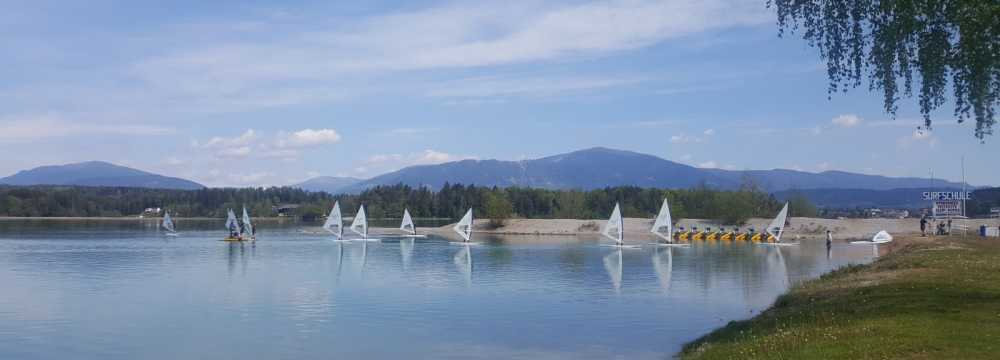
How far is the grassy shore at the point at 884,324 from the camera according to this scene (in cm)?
1491

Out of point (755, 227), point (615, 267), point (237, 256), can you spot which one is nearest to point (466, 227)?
point (237, 256)

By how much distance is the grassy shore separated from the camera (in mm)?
14906

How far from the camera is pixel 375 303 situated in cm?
3531

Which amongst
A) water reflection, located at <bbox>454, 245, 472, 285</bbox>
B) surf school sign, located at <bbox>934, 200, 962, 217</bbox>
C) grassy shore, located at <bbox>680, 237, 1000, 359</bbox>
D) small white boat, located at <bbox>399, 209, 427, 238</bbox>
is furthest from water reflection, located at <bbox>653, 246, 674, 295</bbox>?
small white boat, located at <bbox>399, 209, 427, 238</bbox>

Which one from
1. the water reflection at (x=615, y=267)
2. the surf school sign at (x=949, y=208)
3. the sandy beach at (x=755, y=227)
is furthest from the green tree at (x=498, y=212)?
the surf school sign at (x=949, y=208)

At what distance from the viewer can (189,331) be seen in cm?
2789

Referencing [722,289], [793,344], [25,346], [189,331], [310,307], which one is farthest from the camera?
[722,289]

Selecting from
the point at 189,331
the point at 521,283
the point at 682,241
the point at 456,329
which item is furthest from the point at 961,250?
the point at 682,241

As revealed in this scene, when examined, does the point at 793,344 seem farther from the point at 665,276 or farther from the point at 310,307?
the point at 665,276

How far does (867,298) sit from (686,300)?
42.4ft

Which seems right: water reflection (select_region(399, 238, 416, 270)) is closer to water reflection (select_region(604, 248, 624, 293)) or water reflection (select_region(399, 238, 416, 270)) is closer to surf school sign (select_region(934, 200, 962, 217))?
water reflection (select_region(604, 248, 624, 293))

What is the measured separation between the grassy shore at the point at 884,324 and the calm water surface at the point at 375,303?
133 inches

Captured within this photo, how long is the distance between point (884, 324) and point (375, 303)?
21.9 m

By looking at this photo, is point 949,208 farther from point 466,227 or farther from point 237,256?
point 237,256
